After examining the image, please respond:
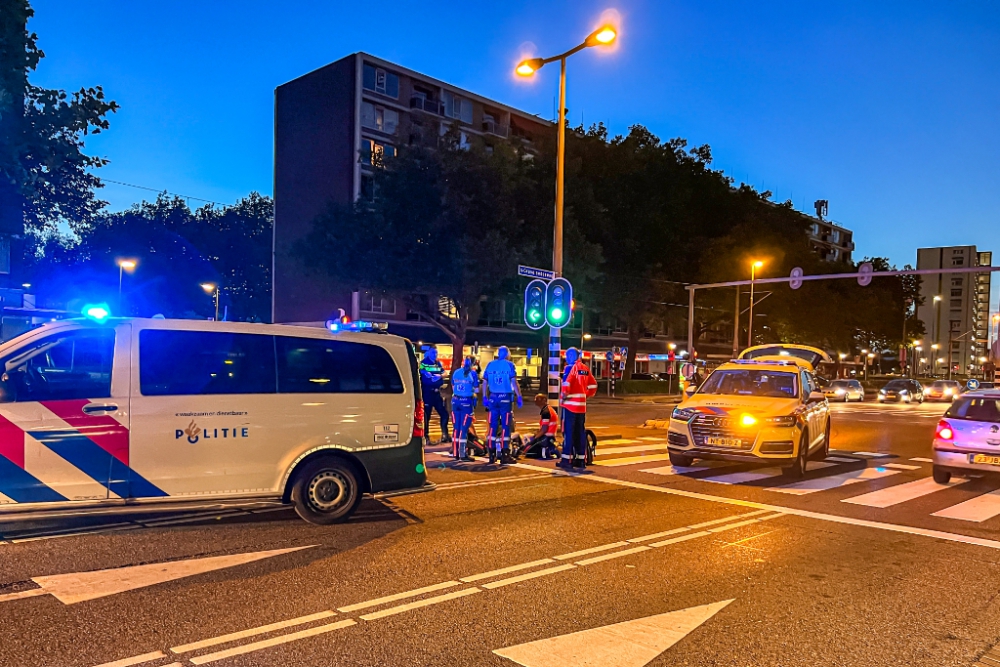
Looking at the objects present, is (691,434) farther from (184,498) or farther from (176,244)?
(176,244)

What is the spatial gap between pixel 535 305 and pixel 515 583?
8.95m

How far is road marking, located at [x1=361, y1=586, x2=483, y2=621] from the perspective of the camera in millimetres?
A: 4969

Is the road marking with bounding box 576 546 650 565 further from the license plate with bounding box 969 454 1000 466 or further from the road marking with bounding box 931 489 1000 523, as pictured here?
the license plate with bounding box 969 454 1000 466

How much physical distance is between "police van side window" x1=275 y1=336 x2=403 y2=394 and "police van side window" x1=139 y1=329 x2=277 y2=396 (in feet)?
0.51

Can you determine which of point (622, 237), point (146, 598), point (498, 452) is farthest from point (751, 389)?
point (622, 237)

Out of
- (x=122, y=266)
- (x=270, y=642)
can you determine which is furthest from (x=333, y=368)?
(x=122, y=266)

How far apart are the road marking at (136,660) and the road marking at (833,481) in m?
8.27

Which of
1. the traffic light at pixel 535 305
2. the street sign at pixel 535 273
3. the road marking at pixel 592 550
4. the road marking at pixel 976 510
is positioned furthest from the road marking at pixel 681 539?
the street sign at pixel 535 273

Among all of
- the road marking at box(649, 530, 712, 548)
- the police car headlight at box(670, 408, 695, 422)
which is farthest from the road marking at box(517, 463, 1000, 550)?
the road marking at box(649, 530, 712, 548)

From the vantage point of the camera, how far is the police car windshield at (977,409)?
10.7 m

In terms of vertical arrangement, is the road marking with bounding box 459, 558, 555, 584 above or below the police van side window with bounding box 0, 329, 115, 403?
below

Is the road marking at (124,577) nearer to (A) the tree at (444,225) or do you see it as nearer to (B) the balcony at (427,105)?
(A) the tree at (444,225)

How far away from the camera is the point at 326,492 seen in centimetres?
755

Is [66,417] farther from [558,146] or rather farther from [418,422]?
[558,146]
